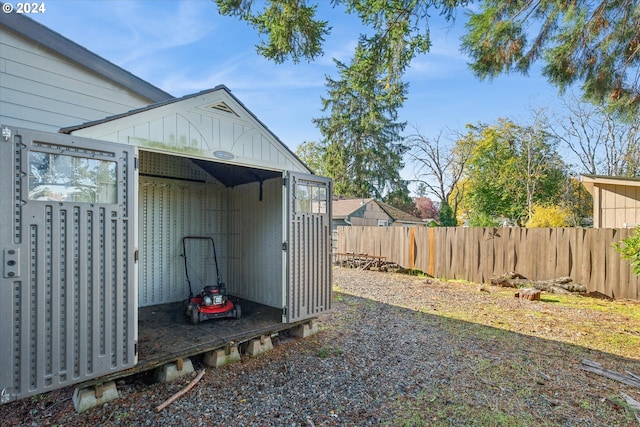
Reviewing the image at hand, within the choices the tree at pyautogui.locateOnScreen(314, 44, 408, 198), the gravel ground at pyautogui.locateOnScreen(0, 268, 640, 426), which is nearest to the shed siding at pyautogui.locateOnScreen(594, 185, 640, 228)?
the gravel ground at pyautogui.locateOnScreen(0, 268, 640, 426)

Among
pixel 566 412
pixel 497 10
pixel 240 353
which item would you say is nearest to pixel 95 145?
pixel 240 353

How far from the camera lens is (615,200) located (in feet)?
27.3

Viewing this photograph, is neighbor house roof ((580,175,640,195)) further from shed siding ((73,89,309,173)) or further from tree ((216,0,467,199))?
shed siding ((73,89,309,173))

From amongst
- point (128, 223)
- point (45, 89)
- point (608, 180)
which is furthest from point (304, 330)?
point (608, 180)

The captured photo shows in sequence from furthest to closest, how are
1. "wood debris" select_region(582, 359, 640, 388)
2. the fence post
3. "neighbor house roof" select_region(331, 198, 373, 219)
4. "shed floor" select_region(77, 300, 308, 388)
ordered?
"neighbor house roof" select_region(331, 198, 373, 219), the fence post, "wood debris" select_region(582, 359, 640, 388), "shed floor" select_region(77, 300, 308, 388)

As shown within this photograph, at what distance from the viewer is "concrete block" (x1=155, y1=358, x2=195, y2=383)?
311cm

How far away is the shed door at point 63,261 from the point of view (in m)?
2.24

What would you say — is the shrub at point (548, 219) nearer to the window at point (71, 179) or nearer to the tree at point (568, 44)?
the tree at point (568, 44)

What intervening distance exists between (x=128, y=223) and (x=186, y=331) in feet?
5.15

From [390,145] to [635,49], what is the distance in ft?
64.2

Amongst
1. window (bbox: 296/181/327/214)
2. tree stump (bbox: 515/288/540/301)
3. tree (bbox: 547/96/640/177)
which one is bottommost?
tree stump (bbox: 515/288/540/301)

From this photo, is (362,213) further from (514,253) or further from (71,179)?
(71,179)

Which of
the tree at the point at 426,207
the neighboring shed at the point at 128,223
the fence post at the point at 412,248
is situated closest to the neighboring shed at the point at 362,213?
the fence post at the point at 412,248

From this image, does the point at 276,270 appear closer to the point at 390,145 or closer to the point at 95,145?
the point at 95,145
